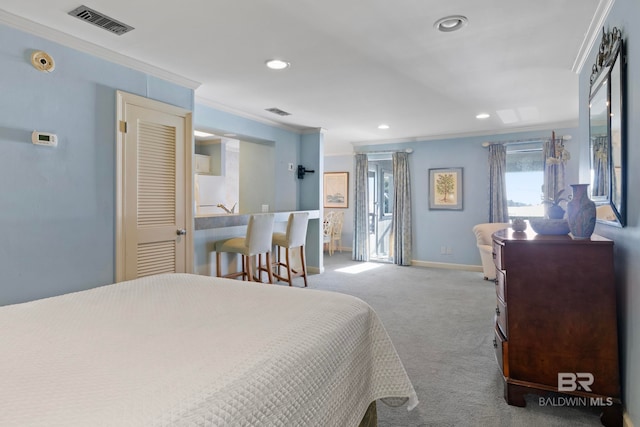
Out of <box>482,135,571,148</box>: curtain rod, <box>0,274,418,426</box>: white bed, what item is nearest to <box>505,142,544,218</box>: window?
<box>482,135,571,148</box>: curtain rod

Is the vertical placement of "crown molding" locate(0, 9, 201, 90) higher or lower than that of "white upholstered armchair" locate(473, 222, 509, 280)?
higher

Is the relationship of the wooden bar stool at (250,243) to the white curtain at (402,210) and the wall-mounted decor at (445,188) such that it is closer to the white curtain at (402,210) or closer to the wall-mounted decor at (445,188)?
the white curtain at (402,210)

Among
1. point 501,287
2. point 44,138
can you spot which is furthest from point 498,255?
point 44,138

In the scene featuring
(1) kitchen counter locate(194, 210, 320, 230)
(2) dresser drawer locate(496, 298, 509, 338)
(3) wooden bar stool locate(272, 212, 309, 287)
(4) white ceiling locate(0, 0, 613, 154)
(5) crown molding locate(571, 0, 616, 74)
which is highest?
(4) white ceiling locate(0, 0, 613, 154)

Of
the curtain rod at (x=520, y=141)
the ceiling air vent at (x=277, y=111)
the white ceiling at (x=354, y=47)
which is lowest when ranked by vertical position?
the curtain rod at (x=520, y=141)

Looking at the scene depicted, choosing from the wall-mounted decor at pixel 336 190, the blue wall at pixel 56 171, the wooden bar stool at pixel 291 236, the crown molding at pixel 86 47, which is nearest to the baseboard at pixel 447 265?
the wall-mounted decor at pixel 336 190

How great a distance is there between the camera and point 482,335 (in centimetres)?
313

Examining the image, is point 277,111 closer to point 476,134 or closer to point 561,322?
point 476,134

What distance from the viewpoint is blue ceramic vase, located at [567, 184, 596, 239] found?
201 cm

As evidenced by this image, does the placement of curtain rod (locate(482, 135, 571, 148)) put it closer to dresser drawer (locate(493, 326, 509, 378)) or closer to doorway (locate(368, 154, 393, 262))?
doorway (locate(368, 154, 393, 262))

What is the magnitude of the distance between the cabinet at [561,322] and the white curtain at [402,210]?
4.49m

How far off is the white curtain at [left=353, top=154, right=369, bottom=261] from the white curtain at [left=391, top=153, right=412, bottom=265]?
2.01 ft

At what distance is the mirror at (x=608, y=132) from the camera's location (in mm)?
1830

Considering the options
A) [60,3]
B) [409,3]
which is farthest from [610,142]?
[60,3]
